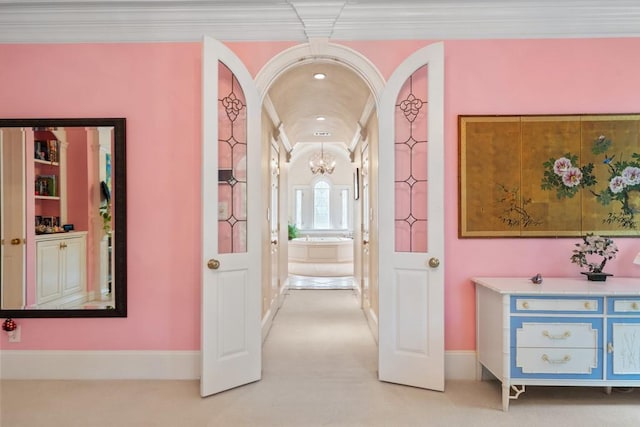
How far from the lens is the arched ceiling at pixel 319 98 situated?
14.0 feet

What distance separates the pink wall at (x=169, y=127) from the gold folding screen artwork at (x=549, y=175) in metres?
0.12

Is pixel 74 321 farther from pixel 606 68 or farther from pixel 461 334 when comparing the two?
pixel 606 68

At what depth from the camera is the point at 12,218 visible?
3.21 metres

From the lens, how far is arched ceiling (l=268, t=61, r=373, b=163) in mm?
4262

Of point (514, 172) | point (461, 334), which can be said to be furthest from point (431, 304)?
point (514, 172)

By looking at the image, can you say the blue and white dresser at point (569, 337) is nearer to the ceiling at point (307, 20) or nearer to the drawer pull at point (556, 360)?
the drawer pull at point (556, 360)

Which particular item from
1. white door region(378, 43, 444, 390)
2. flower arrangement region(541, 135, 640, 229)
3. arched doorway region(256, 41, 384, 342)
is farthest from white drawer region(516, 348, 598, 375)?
arched doorway region(256, 41, 384, 342)

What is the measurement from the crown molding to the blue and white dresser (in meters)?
1.98

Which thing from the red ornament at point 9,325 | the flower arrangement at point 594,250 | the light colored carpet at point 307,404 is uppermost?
the flower arrangement at point 594,250

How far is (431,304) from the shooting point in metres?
2.97

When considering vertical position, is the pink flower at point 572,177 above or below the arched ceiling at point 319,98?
below

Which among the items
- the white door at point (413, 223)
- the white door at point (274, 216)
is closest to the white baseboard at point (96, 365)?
the white door at point (413, 223)

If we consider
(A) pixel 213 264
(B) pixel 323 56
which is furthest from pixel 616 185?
(A) pixel 213 264

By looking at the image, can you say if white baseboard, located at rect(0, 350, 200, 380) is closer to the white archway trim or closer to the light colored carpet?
the light colored carpet
